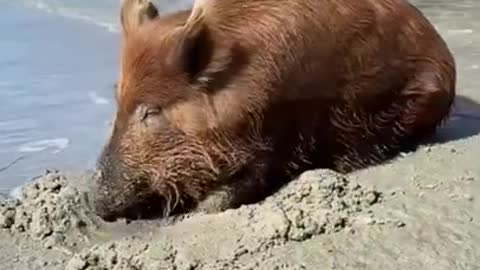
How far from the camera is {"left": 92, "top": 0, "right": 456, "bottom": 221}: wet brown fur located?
406cm

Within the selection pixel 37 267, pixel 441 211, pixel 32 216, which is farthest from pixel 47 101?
pixel 441 211

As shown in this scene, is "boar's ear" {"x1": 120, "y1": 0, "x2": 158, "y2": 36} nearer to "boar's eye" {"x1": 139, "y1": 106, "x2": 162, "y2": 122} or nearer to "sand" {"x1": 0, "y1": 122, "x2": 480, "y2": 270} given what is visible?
"boar's eye" {"x1": 139, "y1": 106, "x2": 162, "y2": 122}

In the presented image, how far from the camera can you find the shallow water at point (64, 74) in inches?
208

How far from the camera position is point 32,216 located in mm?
4137

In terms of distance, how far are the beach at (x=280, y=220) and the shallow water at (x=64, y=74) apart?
0.06 feet

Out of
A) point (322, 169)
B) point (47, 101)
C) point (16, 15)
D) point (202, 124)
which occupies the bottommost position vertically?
point (16, 15)

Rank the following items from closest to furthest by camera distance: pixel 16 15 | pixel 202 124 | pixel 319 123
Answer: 1. pixel 202 124
2. pixel 319 123
3. pixel 16 15

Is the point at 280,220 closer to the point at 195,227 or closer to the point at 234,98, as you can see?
the point at 195,227

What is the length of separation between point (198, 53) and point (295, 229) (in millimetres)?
744

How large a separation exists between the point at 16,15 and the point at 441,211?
238 inches


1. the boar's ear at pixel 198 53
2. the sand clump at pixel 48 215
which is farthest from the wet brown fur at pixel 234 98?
the sand clump at pixel 48 215

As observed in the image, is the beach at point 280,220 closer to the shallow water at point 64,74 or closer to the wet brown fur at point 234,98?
the shallow water at point 64,74

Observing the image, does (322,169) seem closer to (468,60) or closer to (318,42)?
(318,42)

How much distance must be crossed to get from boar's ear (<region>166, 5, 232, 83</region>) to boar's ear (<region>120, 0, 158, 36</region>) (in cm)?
22
